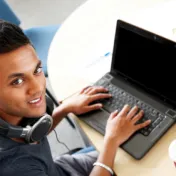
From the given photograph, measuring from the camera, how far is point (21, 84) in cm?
77

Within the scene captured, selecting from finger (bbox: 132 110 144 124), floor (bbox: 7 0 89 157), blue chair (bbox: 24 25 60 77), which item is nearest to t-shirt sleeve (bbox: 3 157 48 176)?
finger (bbox: 132 110 144 124)

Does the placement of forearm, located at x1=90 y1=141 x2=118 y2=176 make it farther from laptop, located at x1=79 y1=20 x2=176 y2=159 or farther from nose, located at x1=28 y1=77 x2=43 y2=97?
nose, located at x1=28 y1=77 x2=43 y2=97

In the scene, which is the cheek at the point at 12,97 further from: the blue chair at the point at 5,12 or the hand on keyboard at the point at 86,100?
the blue chair at the point at 5,12

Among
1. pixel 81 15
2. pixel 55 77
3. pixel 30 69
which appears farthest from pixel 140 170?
pixel 81 15

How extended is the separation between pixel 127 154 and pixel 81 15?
0.93 metres

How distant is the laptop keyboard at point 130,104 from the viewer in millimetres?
902

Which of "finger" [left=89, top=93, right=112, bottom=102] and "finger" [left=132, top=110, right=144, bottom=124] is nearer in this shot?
"finger" [left=132, top=110, right=144, bottom=124]

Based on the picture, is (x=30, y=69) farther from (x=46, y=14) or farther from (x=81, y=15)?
(x=46, y=14)

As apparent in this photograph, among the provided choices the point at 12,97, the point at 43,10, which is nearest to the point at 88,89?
A: the point at 12,97

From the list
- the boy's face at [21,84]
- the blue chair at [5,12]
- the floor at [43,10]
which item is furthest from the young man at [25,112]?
the floor at [43,10]

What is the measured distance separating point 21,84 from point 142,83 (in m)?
0.45

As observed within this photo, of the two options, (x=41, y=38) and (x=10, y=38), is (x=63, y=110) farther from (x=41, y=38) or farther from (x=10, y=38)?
(x=41, y=38)

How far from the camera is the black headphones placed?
78cm

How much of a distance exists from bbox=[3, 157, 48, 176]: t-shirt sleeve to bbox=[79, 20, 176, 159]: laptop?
0.78 ft
